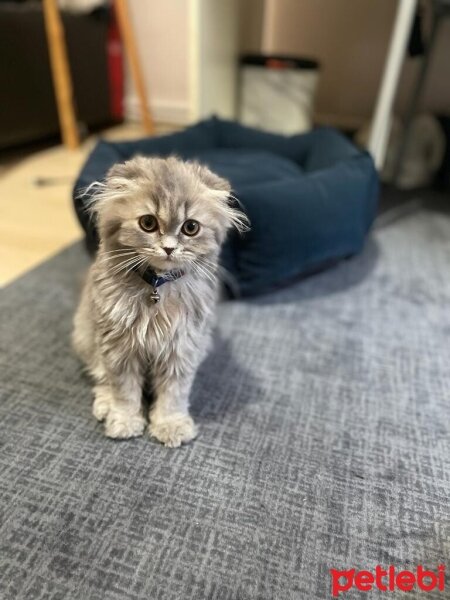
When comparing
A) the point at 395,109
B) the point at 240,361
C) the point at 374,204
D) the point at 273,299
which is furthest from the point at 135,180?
the point at 395,109

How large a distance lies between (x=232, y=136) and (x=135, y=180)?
4.59 feet

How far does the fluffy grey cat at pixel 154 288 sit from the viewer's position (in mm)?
804

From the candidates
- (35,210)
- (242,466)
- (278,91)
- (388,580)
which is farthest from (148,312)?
(278,91)

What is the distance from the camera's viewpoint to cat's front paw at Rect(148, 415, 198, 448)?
3.18ft

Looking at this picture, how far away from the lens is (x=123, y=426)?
0.98 m

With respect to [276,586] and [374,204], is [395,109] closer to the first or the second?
[374,204]

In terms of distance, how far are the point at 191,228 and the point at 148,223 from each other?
75 mm

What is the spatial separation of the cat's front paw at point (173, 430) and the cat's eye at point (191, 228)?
16.0 inches

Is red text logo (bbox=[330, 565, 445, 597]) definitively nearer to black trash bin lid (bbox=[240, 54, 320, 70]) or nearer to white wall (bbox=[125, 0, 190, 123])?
black trash bin lid (bbox=[240, 54, 320, 70])

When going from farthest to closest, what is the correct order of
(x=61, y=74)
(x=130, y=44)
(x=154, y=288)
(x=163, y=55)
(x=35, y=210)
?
(x=163, y=55)
(x=130, y=44)
(x=61, y=74)
(x=35, y=210)
(x=154, y=288)

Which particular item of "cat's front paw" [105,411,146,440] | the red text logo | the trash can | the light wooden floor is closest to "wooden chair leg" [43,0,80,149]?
the light wooden floor

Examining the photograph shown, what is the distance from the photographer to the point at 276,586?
740mm

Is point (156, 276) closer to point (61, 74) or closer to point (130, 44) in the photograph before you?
point (61, 74)

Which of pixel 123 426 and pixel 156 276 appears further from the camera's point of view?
pixel 123 426
